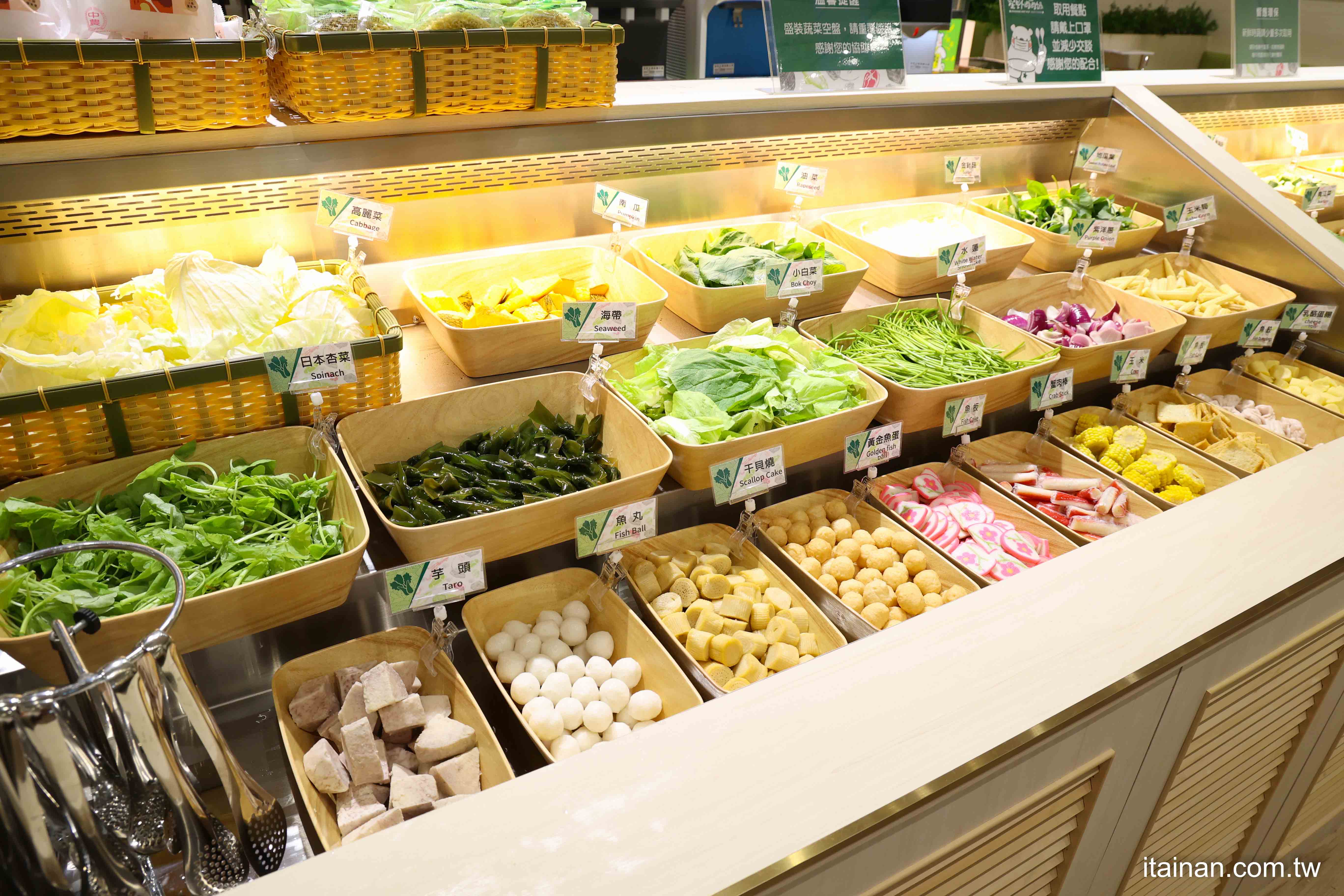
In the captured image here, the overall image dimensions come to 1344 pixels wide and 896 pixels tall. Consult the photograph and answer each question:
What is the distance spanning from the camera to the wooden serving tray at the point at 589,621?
1.60 metres

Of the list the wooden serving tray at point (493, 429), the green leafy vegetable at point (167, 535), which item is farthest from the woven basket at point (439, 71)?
the green leafy vegetable at point (167, 535)

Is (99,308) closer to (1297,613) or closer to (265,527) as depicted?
(265,527)

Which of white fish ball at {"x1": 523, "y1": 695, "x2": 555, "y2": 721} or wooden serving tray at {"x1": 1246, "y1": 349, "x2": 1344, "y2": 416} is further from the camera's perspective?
wooden serving tray at {"x1": 1246, "y1": 349, "x2": 1344, "y2": 416}

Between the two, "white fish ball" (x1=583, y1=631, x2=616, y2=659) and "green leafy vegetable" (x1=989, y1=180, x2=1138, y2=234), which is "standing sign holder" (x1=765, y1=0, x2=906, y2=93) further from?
"white fish ball" (x1=583, y1=631, x2=616, y2=659)

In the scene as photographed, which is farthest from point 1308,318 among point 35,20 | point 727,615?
point 35,20

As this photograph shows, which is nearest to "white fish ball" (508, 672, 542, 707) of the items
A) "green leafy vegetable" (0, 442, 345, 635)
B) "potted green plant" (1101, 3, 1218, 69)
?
"green leafy vegetable" (0, 442, 345, 635)

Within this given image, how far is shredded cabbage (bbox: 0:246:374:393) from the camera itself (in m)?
1.52

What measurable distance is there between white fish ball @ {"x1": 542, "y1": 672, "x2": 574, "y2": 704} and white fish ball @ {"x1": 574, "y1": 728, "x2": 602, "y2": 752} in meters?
0.06

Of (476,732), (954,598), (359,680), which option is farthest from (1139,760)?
(359,680)

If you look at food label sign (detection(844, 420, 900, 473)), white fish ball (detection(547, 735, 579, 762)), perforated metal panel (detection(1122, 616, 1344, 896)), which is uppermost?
food label sign (detection(844, 420, 900, 473))

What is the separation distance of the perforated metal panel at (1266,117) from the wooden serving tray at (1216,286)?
0.76 m

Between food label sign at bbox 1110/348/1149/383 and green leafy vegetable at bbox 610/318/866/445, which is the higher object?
green leafy vegetable at bbox 610/318/866/445

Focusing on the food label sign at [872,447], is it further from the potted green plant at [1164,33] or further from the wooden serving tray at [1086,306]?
the potted green plant at [1164,33]

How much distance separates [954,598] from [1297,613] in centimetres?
66
